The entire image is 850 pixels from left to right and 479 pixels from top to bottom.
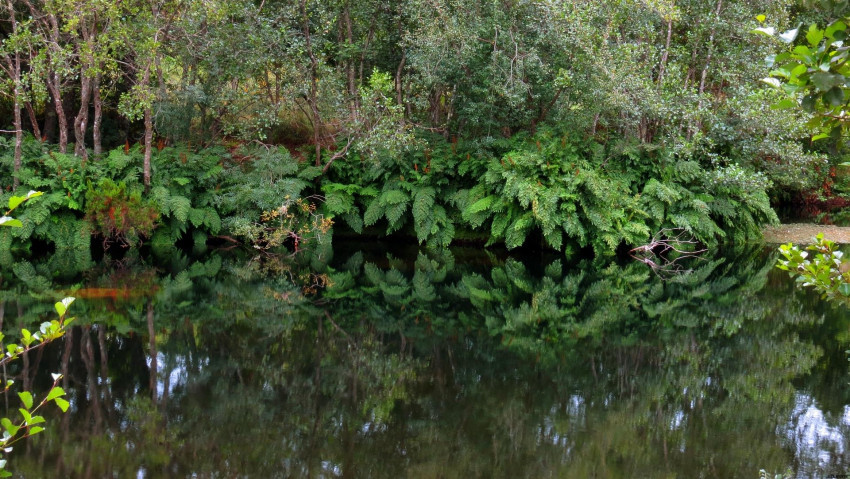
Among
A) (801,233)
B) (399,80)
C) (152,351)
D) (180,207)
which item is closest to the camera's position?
(152,351)

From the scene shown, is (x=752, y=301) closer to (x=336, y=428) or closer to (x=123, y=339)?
(x=336, y=428)

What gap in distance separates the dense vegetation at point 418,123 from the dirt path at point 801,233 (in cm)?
80

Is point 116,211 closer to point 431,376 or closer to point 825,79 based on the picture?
point 431,376

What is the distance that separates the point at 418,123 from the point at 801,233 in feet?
29.8

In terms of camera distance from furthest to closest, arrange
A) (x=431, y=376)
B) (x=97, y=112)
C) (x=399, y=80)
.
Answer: (x=399, y=80) < (x=97, y=112) < (x=431, y=376)

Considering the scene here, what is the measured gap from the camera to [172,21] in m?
13.6

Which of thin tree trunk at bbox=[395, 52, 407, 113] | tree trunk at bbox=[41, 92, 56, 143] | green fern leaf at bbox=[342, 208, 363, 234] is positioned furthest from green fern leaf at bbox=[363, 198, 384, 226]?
tree trunk at bbox=[41, 92, 56, 143]

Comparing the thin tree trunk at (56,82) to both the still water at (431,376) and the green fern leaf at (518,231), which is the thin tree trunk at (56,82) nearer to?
the still water at (431,376)

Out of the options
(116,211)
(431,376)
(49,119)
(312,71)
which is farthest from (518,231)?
(49,119)

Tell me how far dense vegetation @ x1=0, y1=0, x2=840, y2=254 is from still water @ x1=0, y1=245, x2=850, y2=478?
2.83m

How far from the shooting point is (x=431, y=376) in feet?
22.4

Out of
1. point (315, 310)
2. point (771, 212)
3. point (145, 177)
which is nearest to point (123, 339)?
point (315, 310)

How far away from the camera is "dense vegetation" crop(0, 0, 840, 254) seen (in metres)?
13.7

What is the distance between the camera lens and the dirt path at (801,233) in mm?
16109
